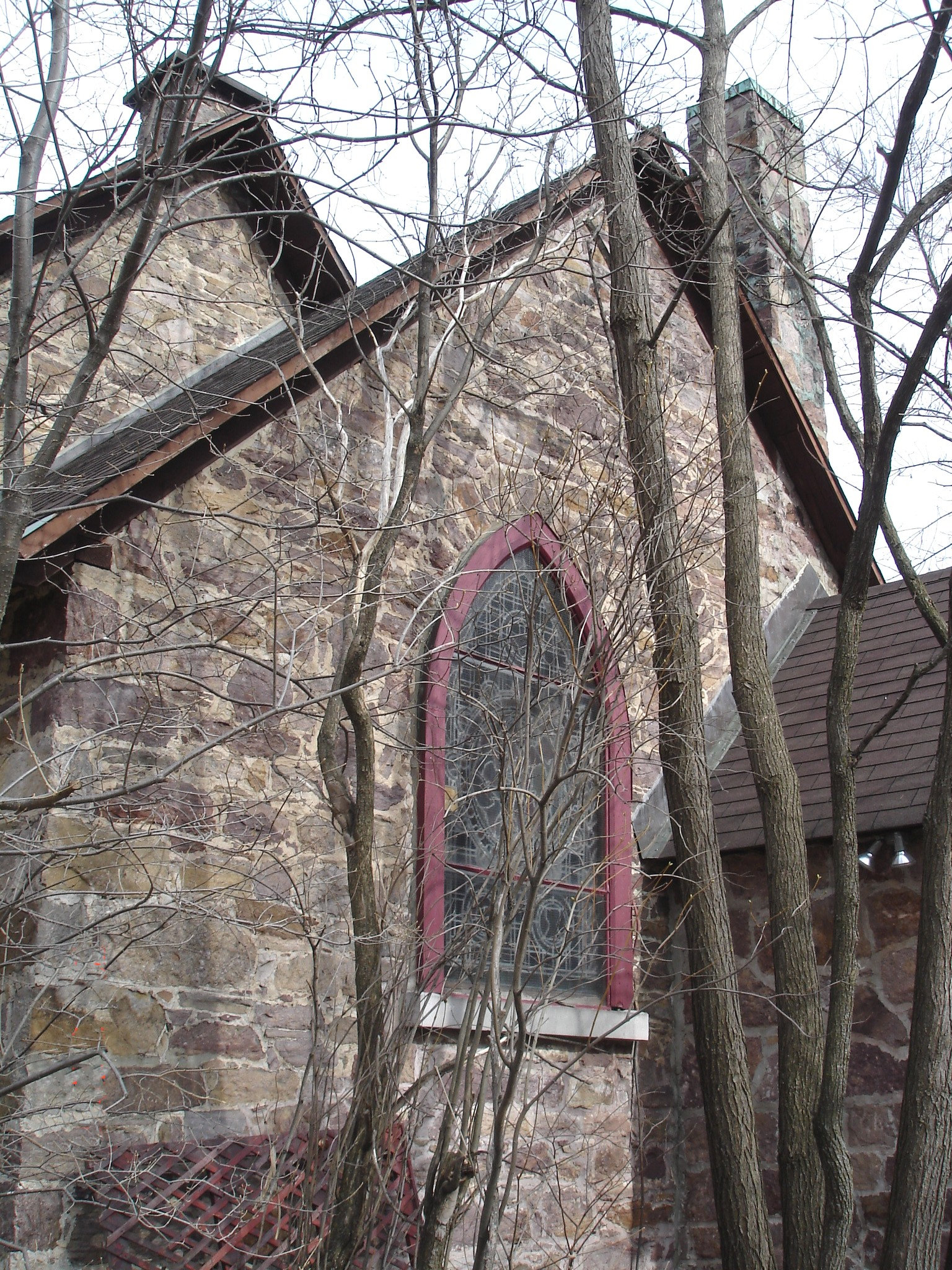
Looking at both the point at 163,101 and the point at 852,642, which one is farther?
the point at 852,642

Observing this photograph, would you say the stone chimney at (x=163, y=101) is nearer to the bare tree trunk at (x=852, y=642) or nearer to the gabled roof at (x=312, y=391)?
the gabled roof at (x=312, y=391)

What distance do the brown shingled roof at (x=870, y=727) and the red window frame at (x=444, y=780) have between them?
0.59m

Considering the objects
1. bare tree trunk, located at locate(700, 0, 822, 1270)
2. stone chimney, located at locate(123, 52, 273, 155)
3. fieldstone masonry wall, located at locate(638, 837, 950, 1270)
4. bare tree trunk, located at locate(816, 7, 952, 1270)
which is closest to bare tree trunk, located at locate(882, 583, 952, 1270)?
bare tree trunk, located at locate(816, 7, 952, 1270)

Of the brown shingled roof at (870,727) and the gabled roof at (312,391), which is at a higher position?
the gabled roof at (312,391)

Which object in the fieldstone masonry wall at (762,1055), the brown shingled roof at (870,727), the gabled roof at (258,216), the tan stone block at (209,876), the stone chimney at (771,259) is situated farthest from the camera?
the stone chimney at (771,259)

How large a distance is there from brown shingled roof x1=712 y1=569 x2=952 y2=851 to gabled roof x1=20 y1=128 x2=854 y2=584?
1212 mm

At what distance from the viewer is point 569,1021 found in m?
5.41

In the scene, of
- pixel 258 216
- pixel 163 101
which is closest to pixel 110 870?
pixel 163 101

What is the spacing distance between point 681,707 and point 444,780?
1.10 m

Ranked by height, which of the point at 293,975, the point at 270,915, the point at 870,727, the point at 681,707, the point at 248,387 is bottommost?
the point at 293,975

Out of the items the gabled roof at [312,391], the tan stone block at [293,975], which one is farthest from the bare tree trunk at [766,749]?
the tan stone block at [293,975]

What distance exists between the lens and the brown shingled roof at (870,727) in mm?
5426

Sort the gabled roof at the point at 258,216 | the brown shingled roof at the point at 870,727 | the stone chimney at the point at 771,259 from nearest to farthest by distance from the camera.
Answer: the brown shingled roof at the point at 870,727 → the gabled roof at the point at 258,216 → the stone chimney at the point at 771,259

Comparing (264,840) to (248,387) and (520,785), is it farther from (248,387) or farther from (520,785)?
(248,387)
